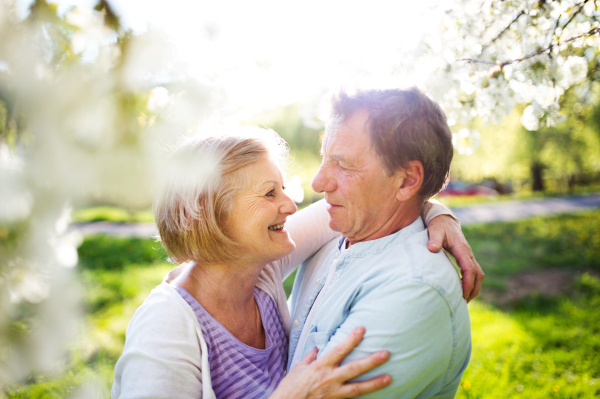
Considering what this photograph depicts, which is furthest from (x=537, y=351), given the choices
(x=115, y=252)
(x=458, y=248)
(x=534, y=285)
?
(x=115, y=252)

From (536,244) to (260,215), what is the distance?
8.81m

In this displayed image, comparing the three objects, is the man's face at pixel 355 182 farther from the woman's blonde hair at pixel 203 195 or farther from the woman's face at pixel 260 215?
the woman's blonde hair at pixel 203 195

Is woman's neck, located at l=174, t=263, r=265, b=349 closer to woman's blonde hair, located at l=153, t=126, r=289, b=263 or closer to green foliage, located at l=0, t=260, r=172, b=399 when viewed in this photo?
woman's blonde hair, located at l=153, t=126, r=289, b=263

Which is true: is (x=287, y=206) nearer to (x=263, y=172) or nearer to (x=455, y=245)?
(x=263, y=172)

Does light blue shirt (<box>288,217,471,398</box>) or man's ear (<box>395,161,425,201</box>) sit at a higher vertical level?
man's ear (<box>395,161,425,201</box>)

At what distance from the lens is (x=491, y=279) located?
6.67m

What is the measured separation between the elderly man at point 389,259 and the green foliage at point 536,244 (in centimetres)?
533

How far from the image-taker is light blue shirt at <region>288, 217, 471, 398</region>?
150cm

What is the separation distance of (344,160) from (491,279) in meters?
5.82

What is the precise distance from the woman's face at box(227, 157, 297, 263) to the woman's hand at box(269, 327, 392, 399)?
2.17 ft

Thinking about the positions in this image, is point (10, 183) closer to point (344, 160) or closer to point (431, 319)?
point (344, 160)

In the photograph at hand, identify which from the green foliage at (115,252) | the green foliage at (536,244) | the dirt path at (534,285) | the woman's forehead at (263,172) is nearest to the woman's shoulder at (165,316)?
the woman's forehead at (263,172)

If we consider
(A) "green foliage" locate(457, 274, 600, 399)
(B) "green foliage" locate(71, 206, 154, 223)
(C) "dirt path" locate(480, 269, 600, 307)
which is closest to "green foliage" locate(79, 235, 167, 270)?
(B) "green foliage" locate(71, 206, 154, 223)

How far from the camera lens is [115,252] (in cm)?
896
